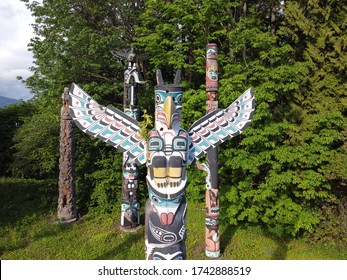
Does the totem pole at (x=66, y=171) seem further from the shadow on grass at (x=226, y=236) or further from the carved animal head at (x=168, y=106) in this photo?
the carved animal head at (x=168, y=106)

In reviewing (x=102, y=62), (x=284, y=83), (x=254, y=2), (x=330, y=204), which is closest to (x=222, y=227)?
(x=330, y=204)

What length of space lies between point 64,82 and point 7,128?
8470 mm

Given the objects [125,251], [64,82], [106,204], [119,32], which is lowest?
[125,251]

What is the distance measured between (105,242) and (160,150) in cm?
506

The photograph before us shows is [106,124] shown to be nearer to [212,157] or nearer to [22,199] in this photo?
[212,157]

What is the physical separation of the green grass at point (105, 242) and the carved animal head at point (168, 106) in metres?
4.55

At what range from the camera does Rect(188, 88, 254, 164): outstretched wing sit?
4.14m

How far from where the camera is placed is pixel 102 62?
999cm

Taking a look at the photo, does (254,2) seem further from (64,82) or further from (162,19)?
(64,82)

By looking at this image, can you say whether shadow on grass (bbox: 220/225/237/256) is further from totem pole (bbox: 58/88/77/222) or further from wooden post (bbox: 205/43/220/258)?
totem pole (bbox: 58/88/77/222)

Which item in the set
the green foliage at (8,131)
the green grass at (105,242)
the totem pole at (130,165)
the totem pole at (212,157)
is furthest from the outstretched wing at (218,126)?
the green foliage at (8,131)

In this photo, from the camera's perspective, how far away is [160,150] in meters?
3.78

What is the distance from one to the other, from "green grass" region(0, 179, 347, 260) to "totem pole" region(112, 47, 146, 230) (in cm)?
49

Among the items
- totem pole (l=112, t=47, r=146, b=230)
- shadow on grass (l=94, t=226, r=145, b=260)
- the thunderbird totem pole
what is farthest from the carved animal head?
shadow on grass (l=94, t=226, r=145, b=260)
